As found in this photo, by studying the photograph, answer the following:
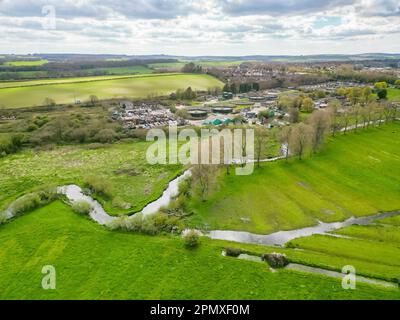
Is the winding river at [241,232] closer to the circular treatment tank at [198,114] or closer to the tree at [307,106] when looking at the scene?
the circular treatment tank at [198,114]

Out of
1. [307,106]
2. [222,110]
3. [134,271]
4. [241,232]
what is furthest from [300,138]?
[222,110]

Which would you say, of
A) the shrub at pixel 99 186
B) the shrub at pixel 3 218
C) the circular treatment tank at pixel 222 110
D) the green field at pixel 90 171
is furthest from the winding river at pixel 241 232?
the circular treatment tank at pixel 222 110

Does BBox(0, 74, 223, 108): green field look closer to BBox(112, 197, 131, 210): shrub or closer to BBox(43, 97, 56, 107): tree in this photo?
BBox(43, 97, 56, 107): tree

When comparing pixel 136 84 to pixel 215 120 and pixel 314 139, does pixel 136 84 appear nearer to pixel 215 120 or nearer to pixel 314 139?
pixel 215 120

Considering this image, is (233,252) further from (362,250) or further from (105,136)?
(105,136)
